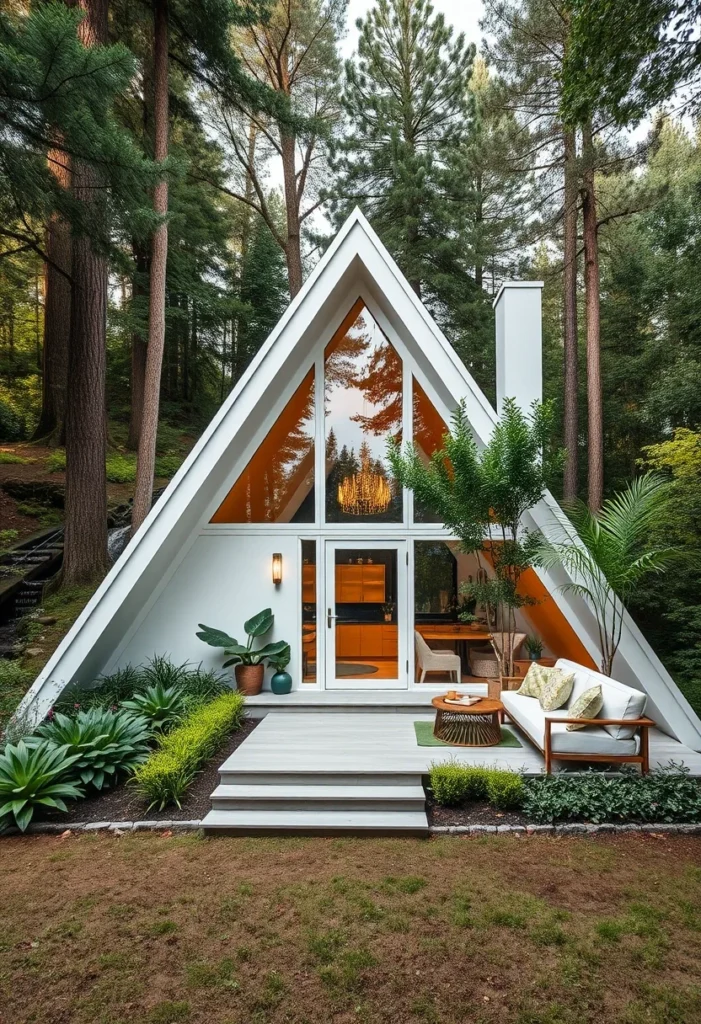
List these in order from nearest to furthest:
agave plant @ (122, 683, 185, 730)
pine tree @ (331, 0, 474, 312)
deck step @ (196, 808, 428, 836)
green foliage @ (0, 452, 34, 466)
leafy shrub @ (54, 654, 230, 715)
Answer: deck step @ (196, 808, 428, 836), agave plant @ (122, 683, 185, 730), leafy shrub @ (54, 654, 230, 715), green foliage @ (0, 452, 34, 466), pine tree @ (331, 0, 474, 312)

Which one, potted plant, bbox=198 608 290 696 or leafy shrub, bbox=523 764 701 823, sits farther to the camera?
potted plant, bbox=198 608 290 696

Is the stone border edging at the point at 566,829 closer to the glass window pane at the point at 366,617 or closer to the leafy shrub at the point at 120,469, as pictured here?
the glass window pane at the point at 366,617

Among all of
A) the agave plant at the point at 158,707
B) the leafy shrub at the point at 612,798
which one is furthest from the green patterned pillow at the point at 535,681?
the agave plant at the point at 158,707

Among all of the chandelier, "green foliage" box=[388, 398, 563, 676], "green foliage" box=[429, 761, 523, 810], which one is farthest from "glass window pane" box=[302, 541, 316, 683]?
"green foliage" box=[429, 761, 523, 810]

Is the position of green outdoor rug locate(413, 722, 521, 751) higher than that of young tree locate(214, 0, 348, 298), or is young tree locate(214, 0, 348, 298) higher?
young tree locate(214, 0, 348, 298)

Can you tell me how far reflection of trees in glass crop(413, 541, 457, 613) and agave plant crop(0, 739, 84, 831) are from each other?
170 inches

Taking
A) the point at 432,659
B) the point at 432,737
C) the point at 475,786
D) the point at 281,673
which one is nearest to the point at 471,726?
the point at 432,737

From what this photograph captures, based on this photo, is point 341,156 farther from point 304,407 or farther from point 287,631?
point 287,631

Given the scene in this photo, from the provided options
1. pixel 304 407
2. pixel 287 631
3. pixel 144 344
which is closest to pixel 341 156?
pixel 144 344

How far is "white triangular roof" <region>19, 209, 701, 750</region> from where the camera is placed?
5.88m

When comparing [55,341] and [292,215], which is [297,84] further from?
[55,341]

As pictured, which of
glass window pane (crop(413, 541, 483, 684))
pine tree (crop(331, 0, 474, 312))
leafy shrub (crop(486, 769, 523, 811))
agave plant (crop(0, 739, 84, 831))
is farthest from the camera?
pine tree (crop(331, 0, 474, 312))

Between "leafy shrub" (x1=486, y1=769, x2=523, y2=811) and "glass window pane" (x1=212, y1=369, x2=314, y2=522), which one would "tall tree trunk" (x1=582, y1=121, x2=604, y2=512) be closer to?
"glass window pane" (x1=212, y1=369, x2=314, y2=522)

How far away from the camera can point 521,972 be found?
2887 mm
